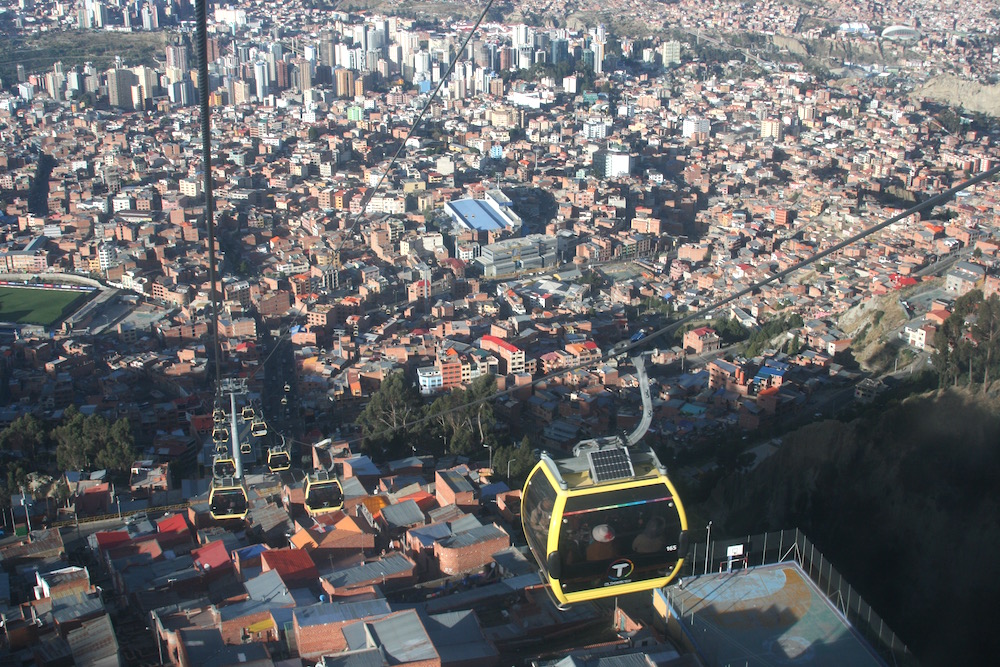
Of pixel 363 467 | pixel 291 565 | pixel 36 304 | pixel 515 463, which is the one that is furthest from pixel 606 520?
pixel 36 304

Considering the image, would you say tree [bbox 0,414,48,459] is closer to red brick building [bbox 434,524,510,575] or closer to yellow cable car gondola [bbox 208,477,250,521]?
yellow cable car gondola [bbox 208,477,250,521]

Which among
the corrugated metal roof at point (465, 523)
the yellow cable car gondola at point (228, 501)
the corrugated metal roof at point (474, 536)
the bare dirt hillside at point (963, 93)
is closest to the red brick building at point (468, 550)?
the corrugated metal roof at point (474, 536)

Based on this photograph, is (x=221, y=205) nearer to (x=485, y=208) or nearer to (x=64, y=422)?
(x=485, y=208)

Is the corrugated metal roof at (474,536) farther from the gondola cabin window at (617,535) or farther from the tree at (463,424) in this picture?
the tree at (463,424)

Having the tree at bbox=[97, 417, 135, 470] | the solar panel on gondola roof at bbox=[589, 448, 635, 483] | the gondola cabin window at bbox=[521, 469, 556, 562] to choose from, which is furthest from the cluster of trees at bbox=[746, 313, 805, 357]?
the solar panel on gondola roof at bbox=[589, 448, 635, 483]

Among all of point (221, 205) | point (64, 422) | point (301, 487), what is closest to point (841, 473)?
point (301, 487)

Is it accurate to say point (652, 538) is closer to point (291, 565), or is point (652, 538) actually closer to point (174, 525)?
point (291, 565)
